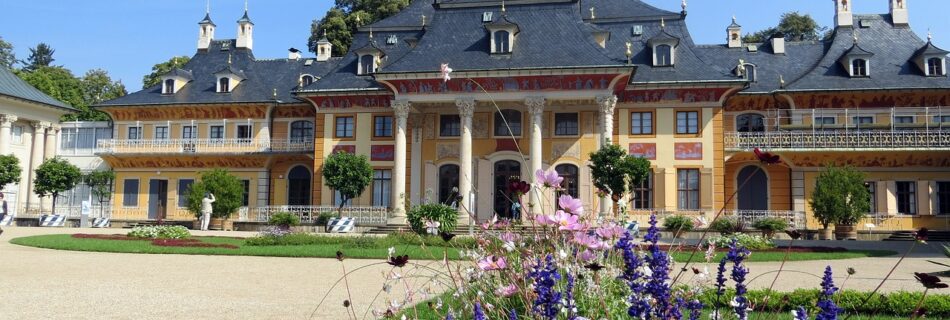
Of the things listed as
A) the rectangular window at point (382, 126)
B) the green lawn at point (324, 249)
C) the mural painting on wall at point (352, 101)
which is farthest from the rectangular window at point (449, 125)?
the green lawn at point (324, 249)

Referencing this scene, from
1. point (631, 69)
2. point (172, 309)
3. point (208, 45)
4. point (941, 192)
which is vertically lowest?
point (172, 309)

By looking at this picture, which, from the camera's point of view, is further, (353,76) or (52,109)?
(52,109)

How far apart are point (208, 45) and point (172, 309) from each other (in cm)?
3672

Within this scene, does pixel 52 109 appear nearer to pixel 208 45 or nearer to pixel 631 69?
pixel 208 45

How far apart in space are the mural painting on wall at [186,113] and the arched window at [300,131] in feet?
5.45

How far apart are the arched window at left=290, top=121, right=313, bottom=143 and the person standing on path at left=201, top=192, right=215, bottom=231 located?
5.78 meters

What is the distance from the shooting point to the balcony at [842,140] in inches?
1123

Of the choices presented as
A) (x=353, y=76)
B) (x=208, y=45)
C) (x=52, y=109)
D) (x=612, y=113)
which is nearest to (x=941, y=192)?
(x=612, y=113)

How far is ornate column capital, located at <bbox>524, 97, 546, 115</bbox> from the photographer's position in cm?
2792

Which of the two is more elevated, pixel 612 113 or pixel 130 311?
pixel 612 113

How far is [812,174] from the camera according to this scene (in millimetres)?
30109

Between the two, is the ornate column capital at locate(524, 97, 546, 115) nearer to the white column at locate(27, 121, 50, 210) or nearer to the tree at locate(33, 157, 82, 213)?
the tree at locate(33, 157, 82, 213)

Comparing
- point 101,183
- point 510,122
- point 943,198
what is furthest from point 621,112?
point 101,183

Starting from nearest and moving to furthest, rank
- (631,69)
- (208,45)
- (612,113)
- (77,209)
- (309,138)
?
(631,69) < (612,113) < (309,138) < (77,209) < (208,45)
